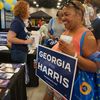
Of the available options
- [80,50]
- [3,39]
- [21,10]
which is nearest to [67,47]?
[80,50]

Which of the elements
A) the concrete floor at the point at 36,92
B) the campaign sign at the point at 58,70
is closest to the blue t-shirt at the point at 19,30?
the concrete floor at the point at 36,92

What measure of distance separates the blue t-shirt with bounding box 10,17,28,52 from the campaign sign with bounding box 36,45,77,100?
53.2 inches

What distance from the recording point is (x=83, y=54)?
5.94 feet

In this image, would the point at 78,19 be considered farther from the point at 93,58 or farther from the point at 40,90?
the point at 40,90

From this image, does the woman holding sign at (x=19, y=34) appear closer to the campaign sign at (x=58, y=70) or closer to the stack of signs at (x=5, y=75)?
the stack of signs at (x=5, y=75)

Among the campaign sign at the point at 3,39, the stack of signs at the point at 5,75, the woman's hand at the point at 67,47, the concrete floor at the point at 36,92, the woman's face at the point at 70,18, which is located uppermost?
the woman's face at the point at 70,18

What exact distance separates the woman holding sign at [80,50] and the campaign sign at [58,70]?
0.06 m

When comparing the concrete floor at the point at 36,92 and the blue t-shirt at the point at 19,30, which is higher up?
the blue t-shirt at the point at 19,30

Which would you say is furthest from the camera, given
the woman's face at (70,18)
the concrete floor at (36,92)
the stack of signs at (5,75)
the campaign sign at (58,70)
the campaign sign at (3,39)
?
the campaign sign at (3,39)

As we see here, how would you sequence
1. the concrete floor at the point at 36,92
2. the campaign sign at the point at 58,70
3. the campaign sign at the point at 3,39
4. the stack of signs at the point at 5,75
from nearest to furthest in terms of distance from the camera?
the campaign sign at the point at 58,70, the stack of signs at the point at 5,75, the concrete floor at the point at 36,92, the campaign sign at the point at 3,39

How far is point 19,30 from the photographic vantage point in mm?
3381

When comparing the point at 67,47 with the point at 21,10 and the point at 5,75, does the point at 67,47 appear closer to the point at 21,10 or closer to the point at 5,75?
the point at 5,75

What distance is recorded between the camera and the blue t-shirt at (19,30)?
11.0 feet

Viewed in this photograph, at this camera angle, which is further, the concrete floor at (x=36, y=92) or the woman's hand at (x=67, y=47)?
the concrete floor at (x=36, y=92)
